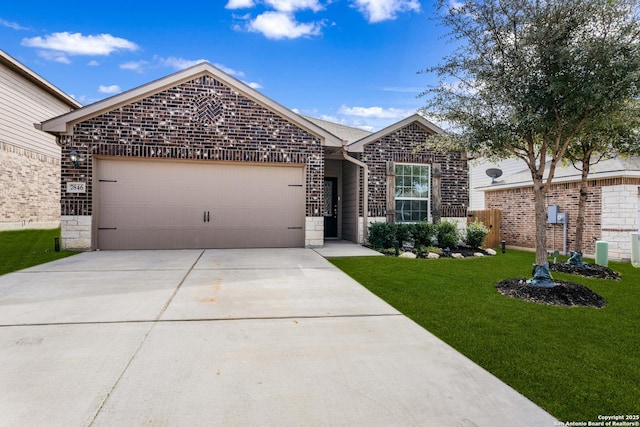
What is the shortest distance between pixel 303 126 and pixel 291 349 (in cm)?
787

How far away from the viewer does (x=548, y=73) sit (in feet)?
16.7

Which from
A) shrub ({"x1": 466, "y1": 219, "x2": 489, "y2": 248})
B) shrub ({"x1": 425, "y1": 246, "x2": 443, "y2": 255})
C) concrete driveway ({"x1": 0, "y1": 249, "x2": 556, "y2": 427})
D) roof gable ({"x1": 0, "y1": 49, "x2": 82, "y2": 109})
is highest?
roof gable ({"x1": 0, "y1": 49, "x2": 82, "y2": 109})

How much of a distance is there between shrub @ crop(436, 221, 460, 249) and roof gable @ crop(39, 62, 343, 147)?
153 inches

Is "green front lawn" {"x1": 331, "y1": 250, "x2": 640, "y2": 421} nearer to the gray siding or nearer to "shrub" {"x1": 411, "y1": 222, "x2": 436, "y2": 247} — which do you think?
"shrub" {"x1": 411, "y1": 222, "x2": 436, "y2": 247}

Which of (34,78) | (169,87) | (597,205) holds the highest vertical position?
(34,78)

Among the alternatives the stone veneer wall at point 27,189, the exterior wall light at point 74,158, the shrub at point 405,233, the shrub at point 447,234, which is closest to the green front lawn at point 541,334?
the shrub at point 405,233

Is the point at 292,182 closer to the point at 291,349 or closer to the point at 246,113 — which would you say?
the point at 246,113

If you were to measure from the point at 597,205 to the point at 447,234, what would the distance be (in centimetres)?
394

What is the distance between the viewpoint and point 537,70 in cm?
516

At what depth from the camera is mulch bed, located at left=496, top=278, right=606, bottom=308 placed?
4.53 meters

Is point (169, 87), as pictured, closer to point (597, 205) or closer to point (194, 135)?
point (194, 135)

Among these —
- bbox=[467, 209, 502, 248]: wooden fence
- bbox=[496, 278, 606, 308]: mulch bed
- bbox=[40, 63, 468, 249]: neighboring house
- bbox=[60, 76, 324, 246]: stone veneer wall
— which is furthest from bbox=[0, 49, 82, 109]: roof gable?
bbox=[467, 209, 502, 248]: wooden fence

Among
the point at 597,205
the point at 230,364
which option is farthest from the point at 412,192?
the point at 230,364

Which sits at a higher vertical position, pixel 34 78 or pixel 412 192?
pixel 34 78
